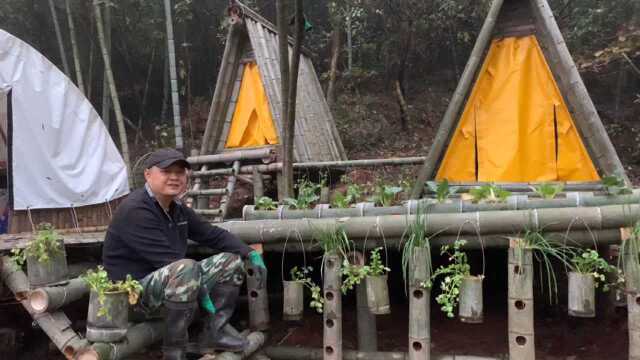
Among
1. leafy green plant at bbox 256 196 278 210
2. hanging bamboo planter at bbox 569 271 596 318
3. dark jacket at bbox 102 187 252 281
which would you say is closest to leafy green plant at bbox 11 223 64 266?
dark jacket at bbox 102 187 252 281

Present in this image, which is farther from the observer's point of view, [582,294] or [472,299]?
[472,299]

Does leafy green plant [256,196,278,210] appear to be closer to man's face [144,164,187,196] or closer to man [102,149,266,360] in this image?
man [102,149,266,360]

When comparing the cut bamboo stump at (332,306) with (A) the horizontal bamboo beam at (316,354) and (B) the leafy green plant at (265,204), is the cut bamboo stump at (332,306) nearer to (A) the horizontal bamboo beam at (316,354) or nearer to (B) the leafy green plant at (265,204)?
(A) the horizontal bamboo beam at (316,354)

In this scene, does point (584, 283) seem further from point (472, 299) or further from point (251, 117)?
point (251, 117)

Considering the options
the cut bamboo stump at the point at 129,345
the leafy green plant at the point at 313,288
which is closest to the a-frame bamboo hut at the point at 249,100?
the leafy green plant at the point at 313,288

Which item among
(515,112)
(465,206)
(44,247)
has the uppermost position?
(515,112)

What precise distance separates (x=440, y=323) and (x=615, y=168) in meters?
1.96

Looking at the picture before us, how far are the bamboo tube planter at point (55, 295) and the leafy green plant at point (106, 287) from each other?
28 cm

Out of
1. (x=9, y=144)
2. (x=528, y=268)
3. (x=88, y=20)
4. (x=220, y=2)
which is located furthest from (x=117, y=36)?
(x=528, y=268)

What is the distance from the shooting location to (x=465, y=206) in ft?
10.1

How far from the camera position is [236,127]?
7566 mm

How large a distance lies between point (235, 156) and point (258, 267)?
391 cm

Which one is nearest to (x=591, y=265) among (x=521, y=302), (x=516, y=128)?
(x=521, y=302)

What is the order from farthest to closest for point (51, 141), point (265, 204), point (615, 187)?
1. point (51, 141)
2. point (265, 204)
3. point (615, 187)
